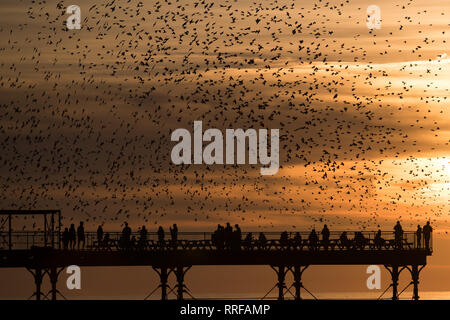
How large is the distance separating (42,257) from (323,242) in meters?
16.7

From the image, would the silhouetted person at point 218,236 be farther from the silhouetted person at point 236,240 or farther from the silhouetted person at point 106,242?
the silhouetted person at point 106,242

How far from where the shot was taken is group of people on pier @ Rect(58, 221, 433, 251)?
92688mm

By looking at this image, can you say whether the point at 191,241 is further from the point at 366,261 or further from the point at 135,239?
the point at 366,261

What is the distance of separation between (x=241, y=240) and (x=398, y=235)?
9705 mm

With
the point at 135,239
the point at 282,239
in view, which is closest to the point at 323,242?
the point at 282,239

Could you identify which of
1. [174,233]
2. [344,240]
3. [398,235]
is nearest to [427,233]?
[398,235]

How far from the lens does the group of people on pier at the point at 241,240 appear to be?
304 ft

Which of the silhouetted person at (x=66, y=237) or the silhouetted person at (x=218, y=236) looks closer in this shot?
the silhouetted person at (x=66, y=237)

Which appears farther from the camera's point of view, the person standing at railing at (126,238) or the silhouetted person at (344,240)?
the silhouetted person at (344,240)

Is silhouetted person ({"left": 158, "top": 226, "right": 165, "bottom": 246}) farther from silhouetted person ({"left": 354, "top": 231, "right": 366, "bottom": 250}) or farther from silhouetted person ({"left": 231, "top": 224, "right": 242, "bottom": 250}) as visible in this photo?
silhouetted person ({"left": 354, "top": 231, "right": 366, "bottom": 250})

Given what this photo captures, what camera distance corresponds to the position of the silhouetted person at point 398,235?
9512 centimetres

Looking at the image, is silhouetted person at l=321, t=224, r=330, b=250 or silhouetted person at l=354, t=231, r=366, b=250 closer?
silhouetted person at l=321, t=224, r=330, b=250

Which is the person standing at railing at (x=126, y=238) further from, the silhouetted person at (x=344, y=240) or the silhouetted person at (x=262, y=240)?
the silhouetted person at (x=344, y=240)
